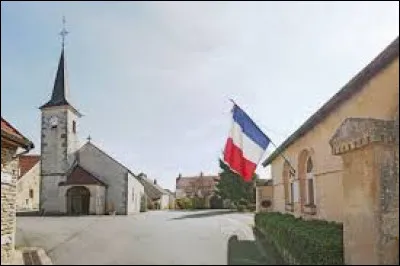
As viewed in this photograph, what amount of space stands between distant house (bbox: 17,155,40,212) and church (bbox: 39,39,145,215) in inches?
241

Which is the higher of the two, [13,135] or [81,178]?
[13,135]

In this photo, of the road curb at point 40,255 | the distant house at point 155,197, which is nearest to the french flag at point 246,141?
the road curb at point 40,255

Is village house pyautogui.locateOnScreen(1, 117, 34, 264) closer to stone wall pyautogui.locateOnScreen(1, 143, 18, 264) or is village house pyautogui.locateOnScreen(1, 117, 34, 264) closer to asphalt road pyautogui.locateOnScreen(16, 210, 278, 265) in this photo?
stone wall pyautogui.locateOnScreen(1, 143, 18, 264)

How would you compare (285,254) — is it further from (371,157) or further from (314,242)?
(371,157)

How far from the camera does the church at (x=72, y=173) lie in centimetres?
4444

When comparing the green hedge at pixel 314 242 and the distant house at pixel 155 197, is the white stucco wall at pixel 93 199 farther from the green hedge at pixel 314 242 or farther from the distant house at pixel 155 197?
the green hedge at pixel 314 242

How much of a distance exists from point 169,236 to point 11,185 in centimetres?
771

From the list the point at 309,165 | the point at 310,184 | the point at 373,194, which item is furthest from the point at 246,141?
the point at 373,194

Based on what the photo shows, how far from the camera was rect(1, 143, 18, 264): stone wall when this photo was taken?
13.0 meters

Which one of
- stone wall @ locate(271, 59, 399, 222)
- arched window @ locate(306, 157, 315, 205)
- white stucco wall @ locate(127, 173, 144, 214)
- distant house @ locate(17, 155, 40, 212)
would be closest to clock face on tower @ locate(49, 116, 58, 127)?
distant house @ locate(17, 155, 40, 212)

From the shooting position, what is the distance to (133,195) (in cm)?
4881

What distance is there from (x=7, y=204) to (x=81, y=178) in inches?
1253

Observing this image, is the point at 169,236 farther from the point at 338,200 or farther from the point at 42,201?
the point at 42,201

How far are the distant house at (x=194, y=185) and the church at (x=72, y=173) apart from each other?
137 ft
